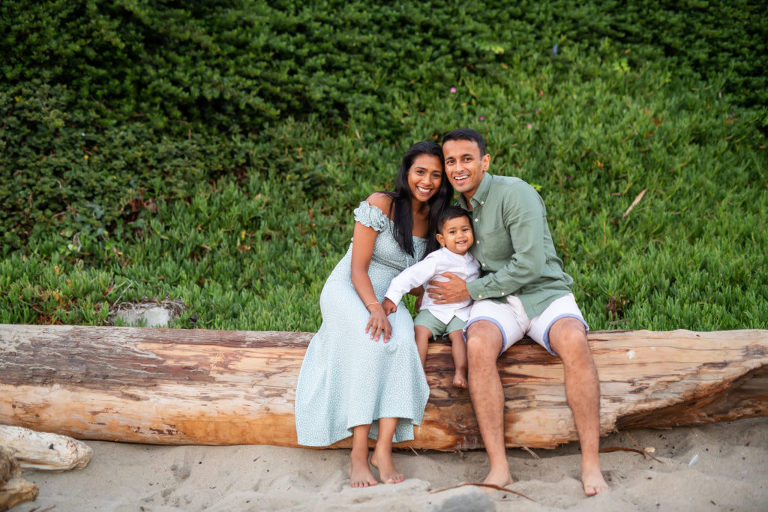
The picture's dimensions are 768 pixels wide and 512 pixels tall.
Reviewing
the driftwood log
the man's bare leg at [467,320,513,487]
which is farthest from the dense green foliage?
the man's bare leg at [467,320,513,487]

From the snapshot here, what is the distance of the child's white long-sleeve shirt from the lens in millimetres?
3787

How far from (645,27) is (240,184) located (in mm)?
6080

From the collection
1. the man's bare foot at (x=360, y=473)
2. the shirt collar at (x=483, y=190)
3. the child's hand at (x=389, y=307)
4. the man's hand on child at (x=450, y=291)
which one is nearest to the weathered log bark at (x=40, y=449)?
the man's bare foot at (x=360, y=473)

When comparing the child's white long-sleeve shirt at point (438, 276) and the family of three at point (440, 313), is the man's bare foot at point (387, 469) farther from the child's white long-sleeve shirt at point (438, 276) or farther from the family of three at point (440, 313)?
the child's white long-sleeve shirt at point (438, 276)

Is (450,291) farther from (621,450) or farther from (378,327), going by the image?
(621,450)

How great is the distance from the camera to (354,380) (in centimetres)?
349

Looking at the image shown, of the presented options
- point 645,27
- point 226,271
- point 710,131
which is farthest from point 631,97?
point 226,271

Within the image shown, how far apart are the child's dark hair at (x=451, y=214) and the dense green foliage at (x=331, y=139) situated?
5.01ft

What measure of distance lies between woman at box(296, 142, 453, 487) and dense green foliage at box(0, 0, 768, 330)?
117 centimetres

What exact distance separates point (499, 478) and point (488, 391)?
0.46 metres

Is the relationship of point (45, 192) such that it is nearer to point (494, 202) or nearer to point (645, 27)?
point (494, 202)

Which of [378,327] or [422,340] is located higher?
[378,327]

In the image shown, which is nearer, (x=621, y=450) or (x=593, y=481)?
(x=593, y=481)

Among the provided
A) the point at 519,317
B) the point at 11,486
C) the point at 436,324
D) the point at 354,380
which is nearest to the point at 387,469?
the point at 354,380
